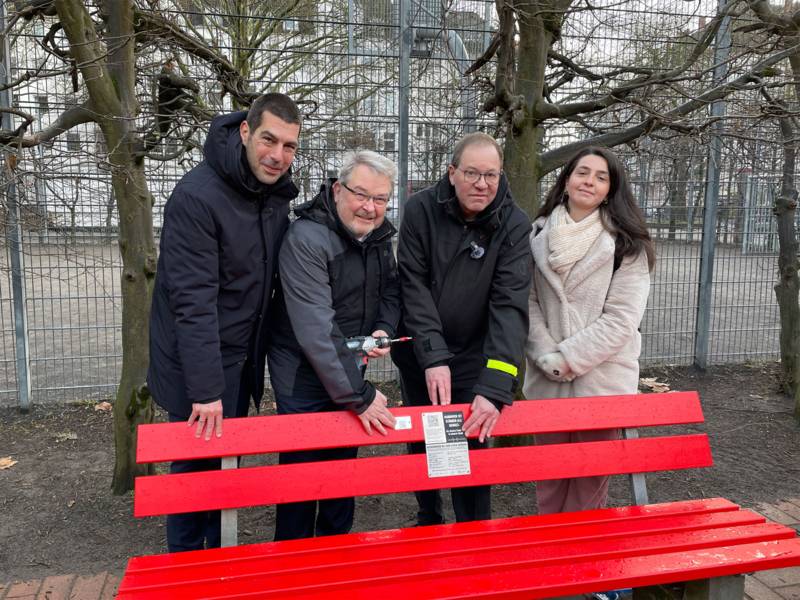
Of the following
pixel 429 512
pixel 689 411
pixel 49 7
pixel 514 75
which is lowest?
pixel 429 512

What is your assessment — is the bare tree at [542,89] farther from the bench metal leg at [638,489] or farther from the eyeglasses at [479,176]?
the bench metal leg at [638,489]

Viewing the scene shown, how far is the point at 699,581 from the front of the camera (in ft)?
7.91

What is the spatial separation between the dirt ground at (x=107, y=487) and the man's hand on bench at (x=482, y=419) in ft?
4.41

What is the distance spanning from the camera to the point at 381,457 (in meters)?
2.75

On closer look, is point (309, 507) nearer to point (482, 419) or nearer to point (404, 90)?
point (482, 419)

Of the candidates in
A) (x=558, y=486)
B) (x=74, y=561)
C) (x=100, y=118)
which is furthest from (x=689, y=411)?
(x=100, y=118)

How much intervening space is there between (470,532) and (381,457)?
1.49 ft

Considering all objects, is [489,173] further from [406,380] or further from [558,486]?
[558,486]

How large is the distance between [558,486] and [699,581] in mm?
897

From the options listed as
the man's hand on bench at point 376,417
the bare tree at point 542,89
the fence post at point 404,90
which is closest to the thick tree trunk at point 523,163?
the bare tree at point 542,89

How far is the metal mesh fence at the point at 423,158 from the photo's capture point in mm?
5371

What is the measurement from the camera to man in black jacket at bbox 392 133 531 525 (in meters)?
2.88

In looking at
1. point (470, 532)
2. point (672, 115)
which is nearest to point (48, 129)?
point (470, 532)

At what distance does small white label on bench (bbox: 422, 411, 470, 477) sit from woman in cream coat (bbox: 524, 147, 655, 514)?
0.56 m
